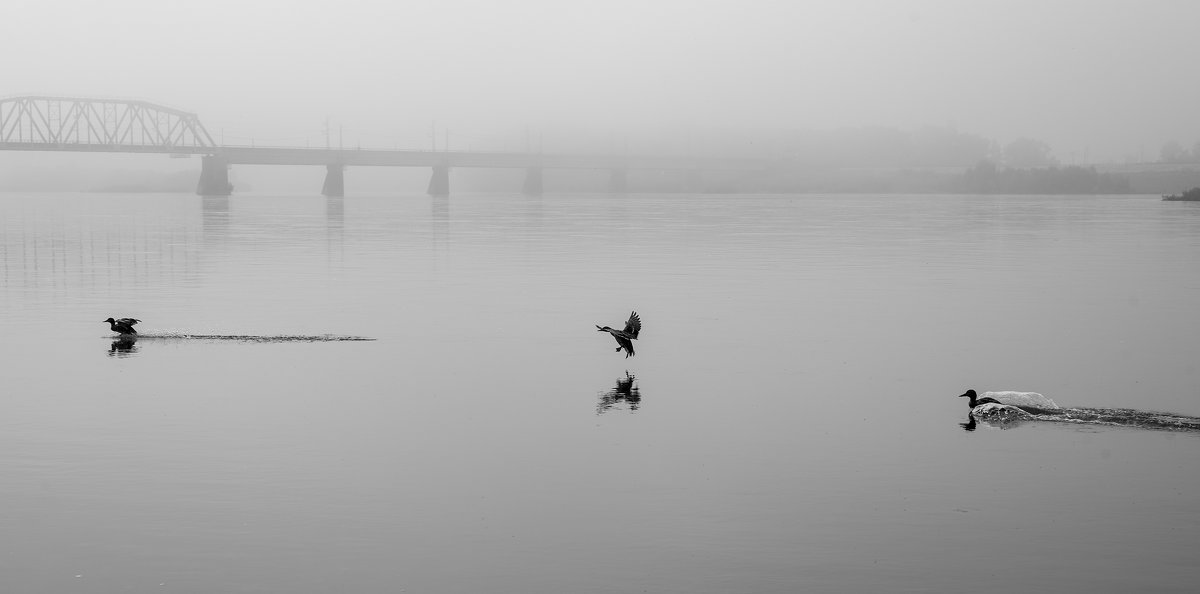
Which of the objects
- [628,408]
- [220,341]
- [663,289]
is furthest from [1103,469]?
[663,289]

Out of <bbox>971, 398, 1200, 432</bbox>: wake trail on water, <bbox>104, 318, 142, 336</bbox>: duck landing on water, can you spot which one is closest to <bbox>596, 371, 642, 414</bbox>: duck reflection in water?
<bbox>971, 398, 1200, 432</bbox>: wake trail on water

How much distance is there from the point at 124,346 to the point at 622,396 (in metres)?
12.6

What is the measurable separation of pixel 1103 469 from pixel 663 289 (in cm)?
2684

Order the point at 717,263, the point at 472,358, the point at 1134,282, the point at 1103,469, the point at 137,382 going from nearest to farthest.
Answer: the point at 1103,469, the point at 137,382, the point at 472,358, the point at 1134,282, the point at 717,263

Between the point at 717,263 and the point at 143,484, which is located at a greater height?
the point at 717,263

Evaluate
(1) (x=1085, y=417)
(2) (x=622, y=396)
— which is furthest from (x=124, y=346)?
(1) (x=1085, y=417)

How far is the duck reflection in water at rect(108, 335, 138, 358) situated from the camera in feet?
88.2

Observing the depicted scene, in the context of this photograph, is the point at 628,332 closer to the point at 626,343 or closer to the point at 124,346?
the point at 626,343

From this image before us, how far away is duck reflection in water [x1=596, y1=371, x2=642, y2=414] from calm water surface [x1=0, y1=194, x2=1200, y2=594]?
10 cm

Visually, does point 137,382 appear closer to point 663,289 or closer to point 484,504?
point 484,504

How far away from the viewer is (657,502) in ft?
49.2

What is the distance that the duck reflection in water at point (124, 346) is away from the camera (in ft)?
88.2

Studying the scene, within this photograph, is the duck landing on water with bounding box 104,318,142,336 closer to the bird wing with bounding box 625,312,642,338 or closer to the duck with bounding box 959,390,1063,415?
the bird wing with bounding box 625,312,642,338

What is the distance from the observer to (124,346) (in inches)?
1094
